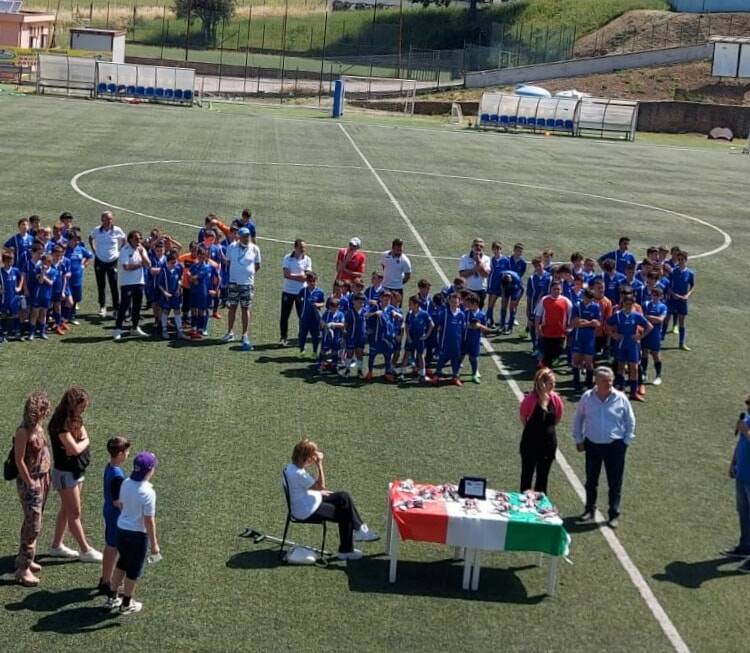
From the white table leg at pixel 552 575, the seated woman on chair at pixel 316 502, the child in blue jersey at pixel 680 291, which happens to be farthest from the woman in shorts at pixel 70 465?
the child in blue jersey at pixel 680 291

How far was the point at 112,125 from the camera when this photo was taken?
4719 cm

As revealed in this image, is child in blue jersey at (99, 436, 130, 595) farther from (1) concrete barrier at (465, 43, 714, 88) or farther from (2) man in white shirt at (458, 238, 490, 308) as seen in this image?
(1) concrete barrier at (465, 43, 714, 88)

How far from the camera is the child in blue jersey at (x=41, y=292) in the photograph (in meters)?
18.3

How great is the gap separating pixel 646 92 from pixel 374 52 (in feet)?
111

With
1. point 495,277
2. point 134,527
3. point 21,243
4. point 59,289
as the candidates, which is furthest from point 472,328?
point 134,527

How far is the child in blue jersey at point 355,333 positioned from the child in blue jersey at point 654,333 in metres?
4.42

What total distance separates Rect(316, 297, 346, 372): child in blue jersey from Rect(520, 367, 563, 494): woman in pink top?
5405 millimetres

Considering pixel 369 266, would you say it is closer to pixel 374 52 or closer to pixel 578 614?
pixel 578 614

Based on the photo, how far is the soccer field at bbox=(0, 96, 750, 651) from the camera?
1039 centimetres

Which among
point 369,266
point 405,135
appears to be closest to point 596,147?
point 405,135

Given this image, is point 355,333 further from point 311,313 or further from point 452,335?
point 452,335

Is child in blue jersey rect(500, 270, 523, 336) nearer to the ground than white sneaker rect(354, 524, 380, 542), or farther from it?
farther from it

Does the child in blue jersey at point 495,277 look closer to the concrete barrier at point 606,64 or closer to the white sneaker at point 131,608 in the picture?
the white sneaker at point 131,608

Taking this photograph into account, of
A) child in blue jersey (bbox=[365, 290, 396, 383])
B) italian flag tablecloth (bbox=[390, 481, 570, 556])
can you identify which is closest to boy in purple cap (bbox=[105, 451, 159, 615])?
italian flag tablecloth (bbox=[390, 481, 570, 556])
